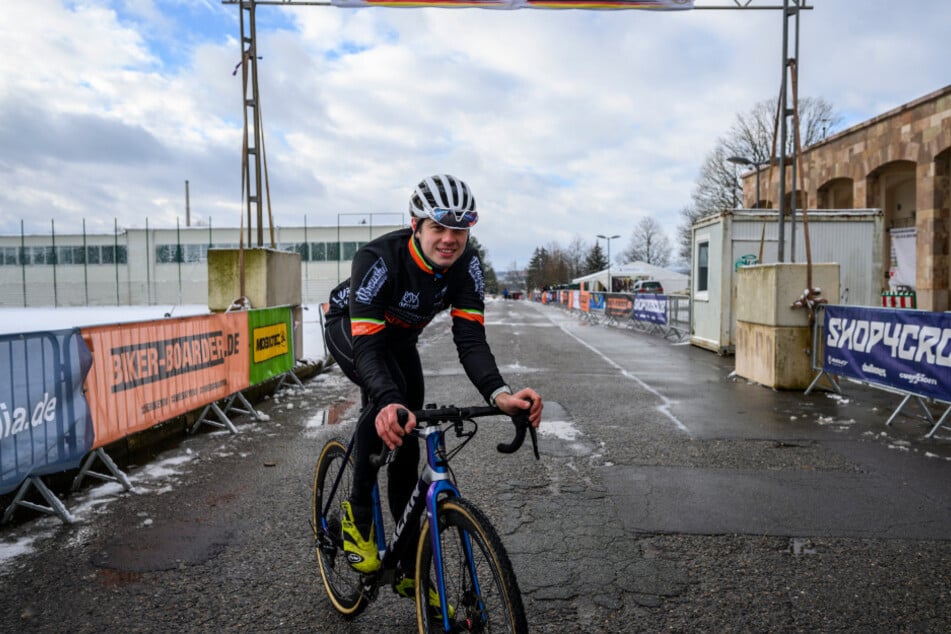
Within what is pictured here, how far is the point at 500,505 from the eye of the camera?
495 centimetres

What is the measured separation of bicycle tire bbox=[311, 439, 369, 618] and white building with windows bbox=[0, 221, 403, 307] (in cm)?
5064

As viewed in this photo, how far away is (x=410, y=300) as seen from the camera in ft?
10.1

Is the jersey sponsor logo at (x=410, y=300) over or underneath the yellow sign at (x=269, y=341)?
over

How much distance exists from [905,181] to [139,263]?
53.5 metres

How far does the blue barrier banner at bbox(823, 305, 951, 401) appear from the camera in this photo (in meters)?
7.48

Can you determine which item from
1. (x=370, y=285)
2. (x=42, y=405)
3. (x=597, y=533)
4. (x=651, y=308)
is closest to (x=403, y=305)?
(x=370, y=285)

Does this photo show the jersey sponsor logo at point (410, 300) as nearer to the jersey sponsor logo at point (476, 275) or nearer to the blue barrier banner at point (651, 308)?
the jersey sponsor logo at point (476, 275)

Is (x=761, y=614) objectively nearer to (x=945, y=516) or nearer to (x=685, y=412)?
(x=945, y=516)

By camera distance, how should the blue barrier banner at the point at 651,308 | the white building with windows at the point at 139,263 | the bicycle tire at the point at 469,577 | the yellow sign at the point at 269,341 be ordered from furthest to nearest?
the white building with windows at the point at 139,263 → the blue barrier banner at the point at 651,308 → the yellow sign at the point at 269,341 → the bicycle tire at the point at 469,577

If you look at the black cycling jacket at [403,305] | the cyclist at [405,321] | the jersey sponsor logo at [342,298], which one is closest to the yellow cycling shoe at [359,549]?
the cyclist at [405,321]

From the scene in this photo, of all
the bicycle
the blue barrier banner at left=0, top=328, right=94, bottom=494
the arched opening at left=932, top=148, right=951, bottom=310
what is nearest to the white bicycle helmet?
the bicycle

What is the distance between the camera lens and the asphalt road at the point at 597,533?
3.36 m

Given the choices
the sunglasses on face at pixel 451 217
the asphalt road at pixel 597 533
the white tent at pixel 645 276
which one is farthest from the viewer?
the white tent at pixel 645 276

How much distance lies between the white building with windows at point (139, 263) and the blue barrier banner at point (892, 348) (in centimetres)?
4678
